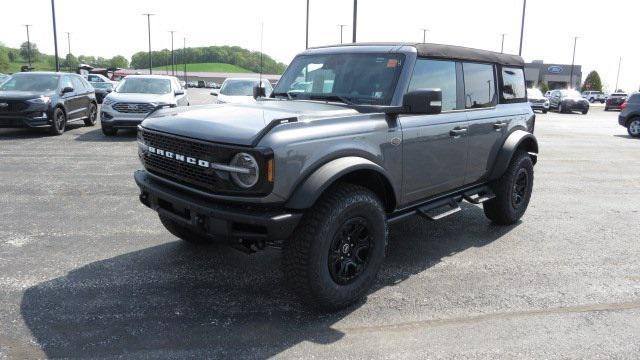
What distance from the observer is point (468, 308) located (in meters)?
3.93

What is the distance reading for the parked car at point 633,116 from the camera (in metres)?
17.2

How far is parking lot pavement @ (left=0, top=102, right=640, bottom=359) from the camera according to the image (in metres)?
3.34

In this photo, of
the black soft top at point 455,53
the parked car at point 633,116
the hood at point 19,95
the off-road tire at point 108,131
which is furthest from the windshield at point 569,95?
the hood at point 19,95

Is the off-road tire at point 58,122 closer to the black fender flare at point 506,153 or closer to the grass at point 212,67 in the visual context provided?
the black fender flare at point 506,153

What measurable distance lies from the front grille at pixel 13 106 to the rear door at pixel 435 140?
37.5ft

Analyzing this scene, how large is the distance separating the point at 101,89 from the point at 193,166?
27956 millimetres

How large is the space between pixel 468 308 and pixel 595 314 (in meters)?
0.93

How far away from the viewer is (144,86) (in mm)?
14227

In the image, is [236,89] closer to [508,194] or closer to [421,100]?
[508,194]

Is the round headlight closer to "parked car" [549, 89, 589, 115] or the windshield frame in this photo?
the windshield frame

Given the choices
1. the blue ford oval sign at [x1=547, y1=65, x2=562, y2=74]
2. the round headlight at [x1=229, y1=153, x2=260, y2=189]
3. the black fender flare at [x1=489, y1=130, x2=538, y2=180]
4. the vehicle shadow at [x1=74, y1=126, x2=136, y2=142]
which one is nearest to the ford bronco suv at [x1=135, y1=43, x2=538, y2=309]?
the round headlight at [x1=229, y1=153, x2=260, y2=189]

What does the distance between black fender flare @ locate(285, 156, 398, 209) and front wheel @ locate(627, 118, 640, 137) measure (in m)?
17.0

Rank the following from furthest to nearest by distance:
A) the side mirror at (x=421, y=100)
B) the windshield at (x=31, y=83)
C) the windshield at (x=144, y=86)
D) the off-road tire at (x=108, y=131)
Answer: the windshield at (x=144, y=86) → the windshield at (x=31, y=83) → the off-road tire at (x=108, y=131) → the side mirror at (x=421, y=100)

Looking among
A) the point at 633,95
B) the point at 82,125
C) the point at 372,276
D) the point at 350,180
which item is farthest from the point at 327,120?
the point at 633,95
